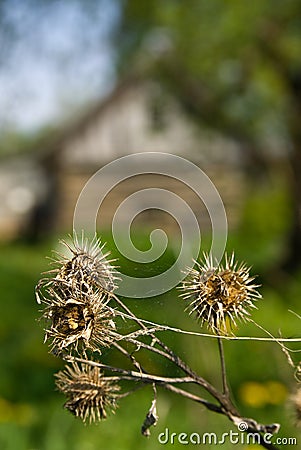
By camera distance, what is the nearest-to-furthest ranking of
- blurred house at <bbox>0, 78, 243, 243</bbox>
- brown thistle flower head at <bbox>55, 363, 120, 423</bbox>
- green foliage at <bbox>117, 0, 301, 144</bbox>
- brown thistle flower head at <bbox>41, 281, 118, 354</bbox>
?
1. brown thistle flower head at <bbox>41, 281, 118, 354</bbox>
2. brown thistle flower head at <bbox>55, 363, 120, 423</bbox>
3. green foliage at <bbox>117, 0, 301, 144</bbox>
4. blurred house at <bbox>0, 78, 243, 243</bbox>

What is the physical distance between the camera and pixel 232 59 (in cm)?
964

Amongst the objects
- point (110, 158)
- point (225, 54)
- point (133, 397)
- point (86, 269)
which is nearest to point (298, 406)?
point (86, 269)

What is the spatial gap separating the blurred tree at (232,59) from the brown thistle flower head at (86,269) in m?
7.52

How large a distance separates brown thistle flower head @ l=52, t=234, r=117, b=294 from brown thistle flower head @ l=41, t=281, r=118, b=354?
0.01m

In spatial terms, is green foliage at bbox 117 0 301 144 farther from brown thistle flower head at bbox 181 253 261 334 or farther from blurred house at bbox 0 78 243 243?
blurred house at bbox 0 78 243 243

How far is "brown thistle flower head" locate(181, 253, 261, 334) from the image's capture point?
0.87 meters

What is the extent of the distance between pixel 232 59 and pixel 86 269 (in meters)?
9.03

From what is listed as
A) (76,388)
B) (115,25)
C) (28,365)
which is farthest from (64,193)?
(76,388)

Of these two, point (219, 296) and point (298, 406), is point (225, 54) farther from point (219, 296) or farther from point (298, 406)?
point (219, 296)

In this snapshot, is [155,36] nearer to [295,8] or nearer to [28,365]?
[295,8]

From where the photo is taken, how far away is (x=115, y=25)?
10.7m

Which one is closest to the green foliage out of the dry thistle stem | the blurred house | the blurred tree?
the blurred tree

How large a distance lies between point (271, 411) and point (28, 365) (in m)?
1.84

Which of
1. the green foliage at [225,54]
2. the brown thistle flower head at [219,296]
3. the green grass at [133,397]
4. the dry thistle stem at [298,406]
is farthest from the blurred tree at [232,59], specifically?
the brown thistle flower head at [219,296]
